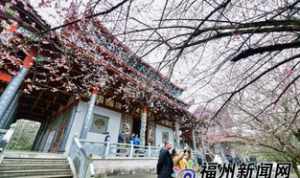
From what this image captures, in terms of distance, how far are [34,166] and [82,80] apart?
155 inches

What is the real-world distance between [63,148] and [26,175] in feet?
11.6

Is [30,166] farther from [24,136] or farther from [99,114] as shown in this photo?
[24,136]

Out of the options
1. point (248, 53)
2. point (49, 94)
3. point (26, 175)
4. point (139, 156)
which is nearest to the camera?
point (248, 53)

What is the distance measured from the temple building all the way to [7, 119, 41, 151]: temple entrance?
1310 cm

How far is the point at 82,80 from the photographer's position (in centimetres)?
859

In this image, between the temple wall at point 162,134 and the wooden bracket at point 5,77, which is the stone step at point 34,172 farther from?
the temple wall at point 162,134

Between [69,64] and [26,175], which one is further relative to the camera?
[69,64]

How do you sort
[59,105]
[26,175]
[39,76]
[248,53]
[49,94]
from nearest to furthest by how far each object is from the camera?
[248,53]
[26,175]
[39,76]
[49,94]
[59,105]

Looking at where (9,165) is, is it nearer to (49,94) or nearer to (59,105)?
(49,94)

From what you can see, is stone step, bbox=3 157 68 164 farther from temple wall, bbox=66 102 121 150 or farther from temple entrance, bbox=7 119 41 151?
temple entrance, bbox=7 119 41 151

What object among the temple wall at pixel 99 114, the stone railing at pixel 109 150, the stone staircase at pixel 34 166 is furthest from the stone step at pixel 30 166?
the temple wall at pixel 99 114

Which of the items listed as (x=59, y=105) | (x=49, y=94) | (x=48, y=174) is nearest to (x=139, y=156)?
(x=48, y=174)

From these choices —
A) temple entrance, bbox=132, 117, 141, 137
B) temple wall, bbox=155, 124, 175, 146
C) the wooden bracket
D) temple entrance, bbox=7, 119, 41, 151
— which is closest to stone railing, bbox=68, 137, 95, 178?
the wooden bracket

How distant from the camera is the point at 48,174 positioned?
5.85 metres
